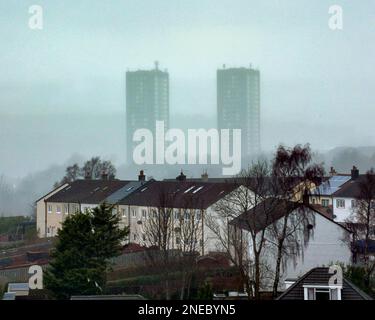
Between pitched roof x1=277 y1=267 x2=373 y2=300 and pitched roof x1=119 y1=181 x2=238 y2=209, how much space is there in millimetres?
589

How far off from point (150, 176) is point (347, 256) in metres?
1.08

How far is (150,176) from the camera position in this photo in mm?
3771

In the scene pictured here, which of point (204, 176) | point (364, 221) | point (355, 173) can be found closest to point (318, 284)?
point (364, 221)

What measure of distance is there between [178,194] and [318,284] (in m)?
0.84

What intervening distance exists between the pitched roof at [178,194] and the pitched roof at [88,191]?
0.35ft

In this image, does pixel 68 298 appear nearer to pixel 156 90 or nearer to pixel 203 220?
pixel 203 220

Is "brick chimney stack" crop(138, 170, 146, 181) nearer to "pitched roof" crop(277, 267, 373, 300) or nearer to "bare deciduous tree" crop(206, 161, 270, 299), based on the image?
"bare deciduous tree" crop(206, 161, 270, 299)

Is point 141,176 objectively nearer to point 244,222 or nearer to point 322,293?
point 244,222

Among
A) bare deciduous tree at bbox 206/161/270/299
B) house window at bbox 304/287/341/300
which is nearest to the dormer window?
house window at bbox 304/287/341/300

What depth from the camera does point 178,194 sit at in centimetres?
380

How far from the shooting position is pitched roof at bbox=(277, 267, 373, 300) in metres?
3.36
